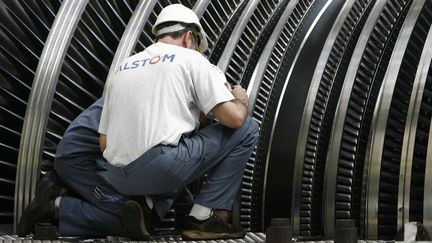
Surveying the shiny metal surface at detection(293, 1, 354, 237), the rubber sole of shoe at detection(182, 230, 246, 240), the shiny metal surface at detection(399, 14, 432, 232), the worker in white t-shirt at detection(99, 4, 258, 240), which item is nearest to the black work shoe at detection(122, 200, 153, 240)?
the worker in white t-shirt at detection(99, 4, 258, 240)

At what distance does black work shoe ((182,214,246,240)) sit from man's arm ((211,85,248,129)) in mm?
386

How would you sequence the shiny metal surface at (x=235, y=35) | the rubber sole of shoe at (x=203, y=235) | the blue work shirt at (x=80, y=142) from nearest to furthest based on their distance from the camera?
the rubber sole of shoe at (x=203, y=235) → the blue work shirt at (x=80, y=142) → the shiny metal surface at (x=235, y=35)

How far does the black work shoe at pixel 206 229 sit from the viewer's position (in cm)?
304

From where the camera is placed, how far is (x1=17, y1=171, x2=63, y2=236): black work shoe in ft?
10.4

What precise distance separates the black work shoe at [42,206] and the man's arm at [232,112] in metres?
0.80

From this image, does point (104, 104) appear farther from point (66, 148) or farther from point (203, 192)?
point (203, 192)

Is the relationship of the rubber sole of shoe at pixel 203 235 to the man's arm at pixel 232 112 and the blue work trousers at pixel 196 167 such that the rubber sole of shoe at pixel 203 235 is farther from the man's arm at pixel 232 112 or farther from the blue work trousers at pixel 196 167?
the man's arm at pixel 232 112

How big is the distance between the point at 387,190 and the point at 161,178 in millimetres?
Result: 1019

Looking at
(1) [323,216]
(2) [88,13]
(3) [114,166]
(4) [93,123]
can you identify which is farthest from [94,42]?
(1) [323,216]

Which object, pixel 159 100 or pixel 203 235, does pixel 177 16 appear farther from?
pixel 203 235

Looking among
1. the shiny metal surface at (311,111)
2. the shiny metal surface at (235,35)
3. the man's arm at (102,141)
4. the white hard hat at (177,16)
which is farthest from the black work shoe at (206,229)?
the shiny metal surface at (235,35)

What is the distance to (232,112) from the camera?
3.00m

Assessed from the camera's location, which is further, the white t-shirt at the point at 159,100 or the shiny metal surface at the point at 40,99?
the shiny metal surface at the point at 40,99

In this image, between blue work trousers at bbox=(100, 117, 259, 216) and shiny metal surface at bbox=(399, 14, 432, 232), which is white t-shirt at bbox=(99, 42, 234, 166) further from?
shiny metal surface at bbox=(399, 14, 432, 232)
